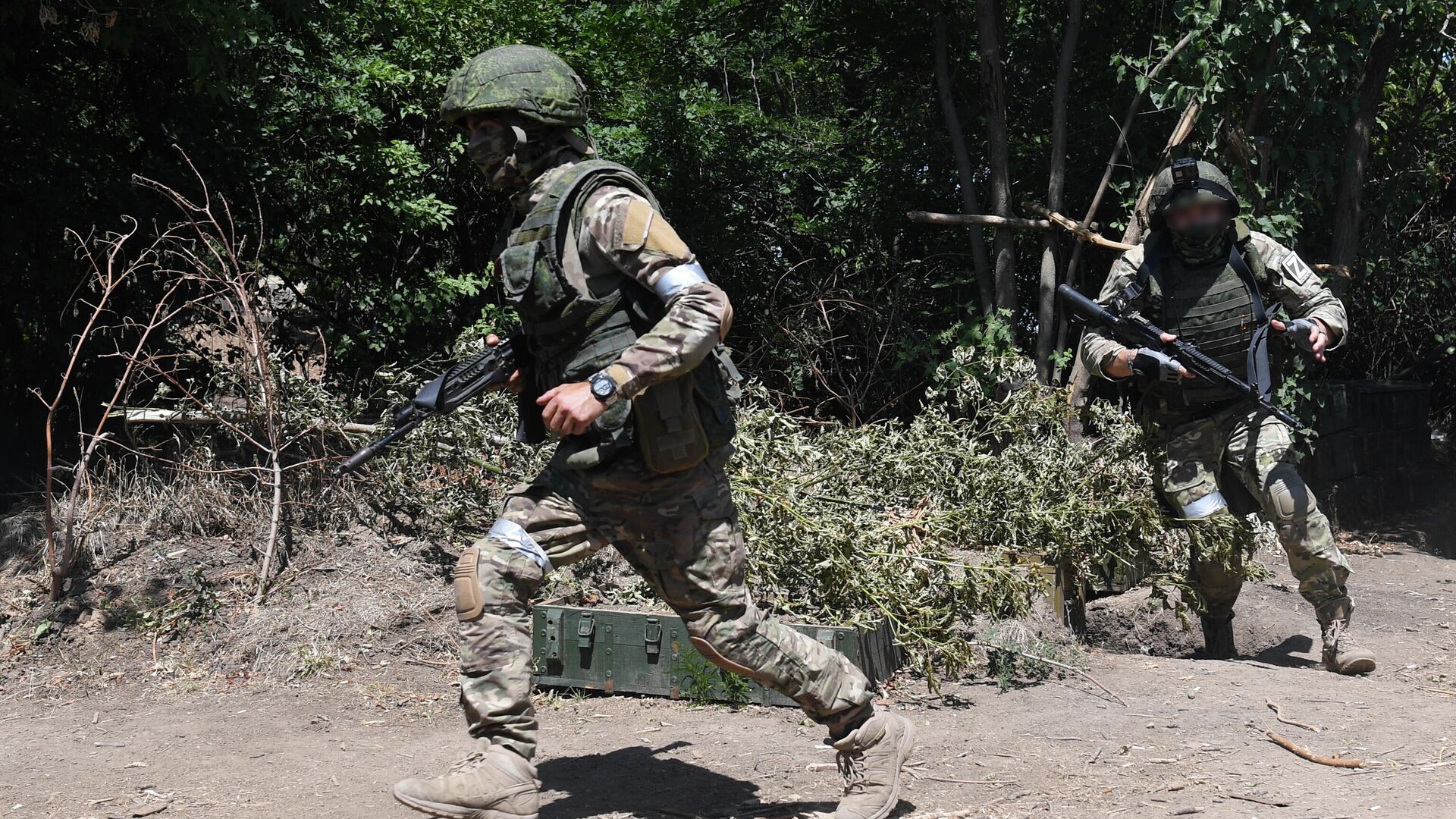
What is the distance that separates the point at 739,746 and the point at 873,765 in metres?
0.84

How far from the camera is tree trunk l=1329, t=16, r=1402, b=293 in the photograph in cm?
785

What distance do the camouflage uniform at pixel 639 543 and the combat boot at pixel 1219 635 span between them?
9.99ft

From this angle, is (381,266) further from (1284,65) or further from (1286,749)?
(1286,749)

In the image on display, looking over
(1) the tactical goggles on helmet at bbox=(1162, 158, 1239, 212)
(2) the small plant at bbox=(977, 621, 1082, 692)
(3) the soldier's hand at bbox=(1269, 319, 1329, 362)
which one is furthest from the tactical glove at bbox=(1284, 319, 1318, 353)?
(2) the small plant at bbox=(977, 621, 1082, 692)

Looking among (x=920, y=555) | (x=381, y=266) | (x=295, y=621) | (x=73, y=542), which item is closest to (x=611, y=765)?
(x=920, y=555)

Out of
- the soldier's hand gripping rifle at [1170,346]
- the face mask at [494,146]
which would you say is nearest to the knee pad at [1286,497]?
the soldier's hand gripping rifle at [1170,346]

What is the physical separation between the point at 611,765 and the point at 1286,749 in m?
2.15

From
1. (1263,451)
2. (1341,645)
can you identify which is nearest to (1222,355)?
(1263,451)

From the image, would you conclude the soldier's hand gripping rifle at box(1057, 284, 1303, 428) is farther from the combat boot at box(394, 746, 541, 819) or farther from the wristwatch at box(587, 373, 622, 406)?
the combat boot at box(394, 746, 541, 819)

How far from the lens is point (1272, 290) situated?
5297 millimetres

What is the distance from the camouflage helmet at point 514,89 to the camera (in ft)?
10.3

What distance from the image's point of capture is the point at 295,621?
531cm

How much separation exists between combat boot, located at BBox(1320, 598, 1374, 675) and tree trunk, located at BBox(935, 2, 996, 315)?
3280 mm

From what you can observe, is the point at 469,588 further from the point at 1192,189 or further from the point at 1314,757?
the point at 1192,189
